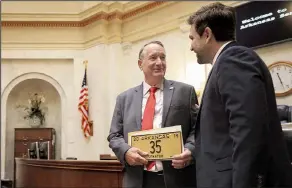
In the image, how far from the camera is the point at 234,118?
4.51 ft

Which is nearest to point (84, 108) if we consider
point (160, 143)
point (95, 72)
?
point (95, 72)

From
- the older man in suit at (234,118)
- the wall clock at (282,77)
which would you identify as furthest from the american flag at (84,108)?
the older man in suit at (234,118)

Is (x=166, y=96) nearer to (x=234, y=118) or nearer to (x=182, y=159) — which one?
(x=182, y=159)

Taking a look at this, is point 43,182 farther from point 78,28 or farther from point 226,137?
point 78,28

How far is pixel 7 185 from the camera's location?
25.8 ft

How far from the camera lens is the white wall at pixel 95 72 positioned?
7.81m

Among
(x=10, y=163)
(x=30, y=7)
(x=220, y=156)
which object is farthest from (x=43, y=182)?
(x=30, y=7)

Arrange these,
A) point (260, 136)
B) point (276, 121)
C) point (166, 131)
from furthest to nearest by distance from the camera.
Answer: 1. point (166, 131)
2. point (276, 121)
3. point (260, 136)

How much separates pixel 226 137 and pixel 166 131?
58cm

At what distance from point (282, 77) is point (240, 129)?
4.26m

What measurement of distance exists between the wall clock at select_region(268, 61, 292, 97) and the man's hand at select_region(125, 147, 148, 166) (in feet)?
11.8

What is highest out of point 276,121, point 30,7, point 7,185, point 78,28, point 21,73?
point 30,7

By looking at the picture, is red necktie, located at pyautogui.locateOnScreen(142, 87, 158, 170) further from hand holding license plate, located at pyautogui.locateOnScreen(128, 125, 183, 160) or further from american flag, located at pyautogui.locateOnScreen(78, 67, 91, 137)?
american flag, located at pyautogui.locateOnScreen(78, 67, 91, 137)

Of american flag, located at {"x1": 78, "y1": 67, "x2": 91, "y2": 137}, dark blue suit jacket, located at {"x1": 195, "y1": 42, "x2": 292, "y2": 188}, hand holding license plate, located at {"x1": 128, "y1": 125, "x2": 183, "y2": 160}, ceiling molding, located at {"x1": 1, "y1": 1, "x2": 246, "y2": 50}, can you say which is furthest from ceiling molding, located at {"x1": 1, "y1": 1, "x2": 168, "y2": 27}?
dark blue suit jacket, located at {"x1": 195, "y1": 42, "x2": 292, "y2": 188}
